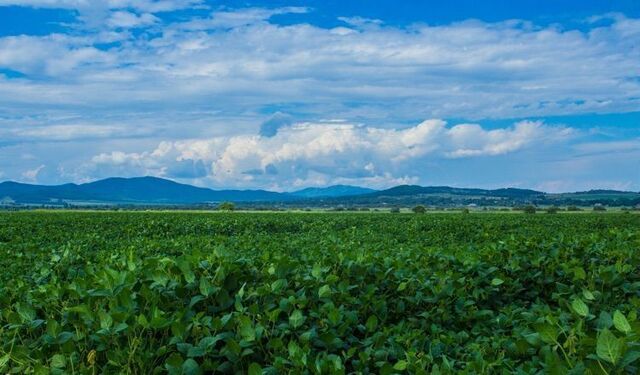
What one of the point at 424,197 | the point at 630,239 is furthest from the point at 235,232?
the point at 424,197

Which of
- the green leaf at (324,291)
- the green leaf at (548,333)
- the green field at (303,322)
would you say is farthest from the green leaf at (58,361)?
the green leaf at (548,333)

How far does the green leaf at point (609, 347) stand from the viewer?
286 centimetres

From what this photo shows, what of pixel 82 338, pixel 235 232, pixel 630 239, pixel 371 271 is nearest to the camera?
pixel 82 338

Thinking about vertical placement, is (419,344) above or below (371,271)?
below

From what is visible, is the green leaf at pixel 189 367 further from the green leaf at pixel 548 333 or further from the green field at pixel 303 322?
the green leaf at pixel 548 333

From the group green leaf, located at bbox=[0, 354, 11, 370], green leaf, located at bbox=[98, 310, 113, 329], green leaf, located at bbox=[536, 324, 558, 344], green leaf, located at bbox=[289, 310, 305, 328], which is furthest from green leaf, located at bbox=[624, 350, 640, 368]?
green leaf, located at bbox=[0, 354, 11, 370]

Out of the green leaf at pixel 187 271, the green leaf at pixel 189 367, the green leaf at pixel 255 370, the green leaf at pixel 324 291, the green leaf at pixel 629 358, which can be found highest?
the green leaf at pixel 187 271

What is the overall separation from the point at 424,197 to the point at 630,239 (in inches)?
7143

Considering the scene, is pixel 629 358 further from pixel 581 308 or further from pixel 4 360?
pixel 4 360

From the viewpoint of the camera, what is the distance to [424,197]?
7461 inches

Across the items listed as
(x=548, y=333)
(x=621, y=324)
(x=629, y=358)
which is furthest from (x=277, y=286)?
(x=629, y=358)

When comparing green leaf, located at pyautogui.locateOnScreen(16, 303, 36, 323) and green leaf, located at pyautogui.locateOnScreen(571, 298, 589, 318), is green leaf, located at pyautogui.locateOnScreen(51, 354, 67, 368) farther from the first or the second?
green leaf, located at pyautogui.locateOnScreen(571, 298, 589, 318)

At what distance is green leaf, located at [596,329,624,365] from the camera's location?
2863mm

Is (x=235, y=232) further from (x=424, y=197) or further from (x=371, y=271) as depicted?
(x=424, y=197)
